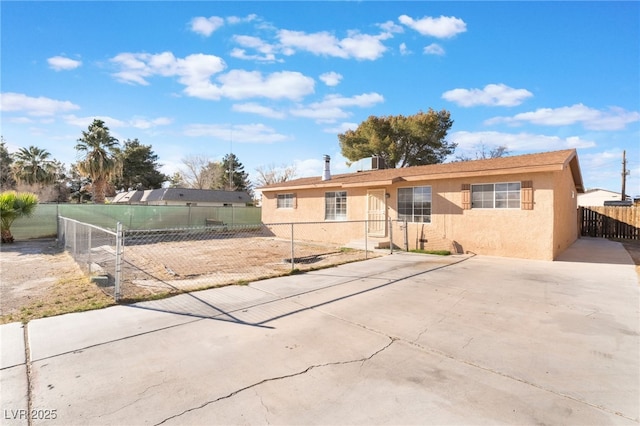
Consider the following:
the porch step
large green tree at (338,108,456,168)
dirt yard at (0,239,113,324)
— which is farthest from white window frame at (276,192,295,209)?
large green tree at (338,108,456,168)

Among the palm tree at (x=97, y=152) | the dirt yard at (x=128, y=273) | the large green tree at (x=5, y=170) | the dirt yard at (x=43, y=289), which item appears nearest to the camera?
the dirt yard at (x=43, y=289)

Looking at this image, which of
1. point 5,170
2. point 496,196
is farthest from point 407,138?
point 5,170

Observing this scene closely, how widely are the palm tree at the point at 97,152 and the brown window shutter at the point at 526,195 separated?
29.3m

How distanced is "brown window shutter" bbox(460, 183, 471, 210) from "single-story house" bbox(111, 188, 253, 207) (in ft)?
82.3

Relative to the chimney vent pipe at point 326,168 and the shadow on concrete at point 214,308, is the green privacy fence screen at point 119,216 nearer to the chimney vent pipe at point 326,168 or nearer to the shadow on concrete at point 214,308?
the chimney vent pipe at point 326,168

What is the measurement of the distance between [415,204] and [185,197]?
23570 millimetres

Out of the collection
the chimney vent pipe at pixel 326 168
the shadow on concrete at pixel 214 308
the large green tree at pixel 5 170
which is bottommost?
the shadow on concrete at pixel 214 308

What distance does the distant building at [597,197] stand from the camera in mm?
37500

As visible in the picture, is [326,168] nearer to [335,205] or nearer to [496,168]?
[335,205]

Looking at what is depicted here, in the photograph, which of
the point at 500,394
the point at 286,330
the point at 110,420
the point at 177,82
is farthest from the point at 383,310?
the point at 177,82

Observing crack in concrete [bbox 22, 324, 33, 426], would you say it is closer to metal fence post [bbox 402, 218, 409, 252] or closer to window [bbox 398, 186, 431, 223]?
metal fence post [bbox 402, 218, 409, 252]

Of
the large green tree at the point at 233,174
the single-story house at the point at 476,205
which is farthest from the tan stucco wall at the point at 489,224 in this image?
the large green tree at the point at 233,174

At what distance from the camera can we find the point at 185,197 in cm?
2881

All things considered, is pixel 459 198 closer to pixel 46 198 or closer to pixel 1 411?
pixel 1 411
